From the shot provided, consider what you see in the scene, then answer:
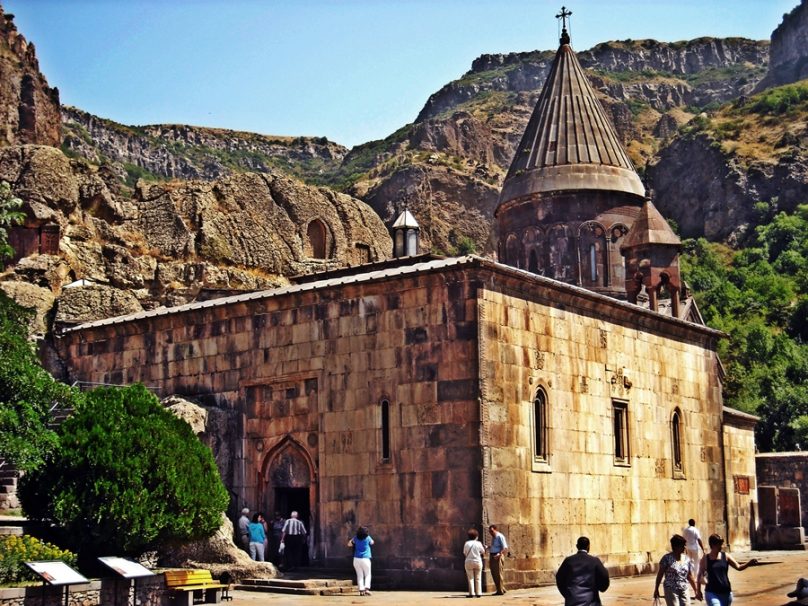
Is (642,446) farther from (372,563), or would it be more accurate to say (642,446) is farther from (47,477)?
(47,477)

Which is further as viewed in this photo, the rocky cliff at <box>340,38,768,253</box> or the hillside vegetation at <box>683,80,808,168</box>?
the hillside vegetation at <box>683,80,808,168</box>

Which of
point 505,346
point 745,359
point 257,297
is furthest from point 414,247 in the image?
point 745,359

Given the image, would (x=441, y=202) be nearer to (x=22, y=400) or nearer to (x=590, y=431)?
(x=590, y=431)

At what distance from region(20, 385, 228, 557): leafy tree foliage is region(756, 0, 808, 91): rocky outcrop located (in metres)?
113

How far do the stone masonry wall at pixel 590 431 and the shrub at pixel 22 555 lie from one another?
6404 mm

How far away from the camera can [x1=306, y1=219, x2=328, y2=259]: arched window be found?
116 feet

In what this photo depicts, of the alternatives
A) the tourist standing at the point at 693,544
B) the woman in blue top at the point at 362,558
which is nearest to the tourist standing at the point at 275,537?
the woman in blue top at the point at 362,558

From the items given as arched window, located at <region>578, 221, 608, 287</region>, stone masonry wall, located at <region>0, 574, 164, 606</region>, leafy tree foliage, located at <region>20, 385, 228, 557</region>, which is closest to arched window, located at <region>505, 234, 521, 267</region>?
arched window, located at <region>578, 221, 608, 287</region>

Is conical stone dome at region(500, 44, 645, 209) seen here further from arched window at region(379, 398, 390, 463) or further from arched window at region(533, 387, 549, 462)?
arched window at region(379, 398, 390, 463)

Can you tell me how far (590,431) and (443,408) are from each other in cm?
353

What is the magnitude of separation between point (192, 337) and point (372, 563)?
6470 millimetres

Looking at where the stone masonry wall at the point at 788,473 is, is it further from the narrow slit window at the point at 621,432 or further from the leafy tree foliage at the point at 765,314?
the narrow slit window at the point at 621,432

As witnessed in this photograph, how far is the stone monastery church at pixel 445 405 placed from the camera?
17141mm

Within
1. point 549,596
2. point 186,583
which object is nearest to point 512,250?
point 549,596
